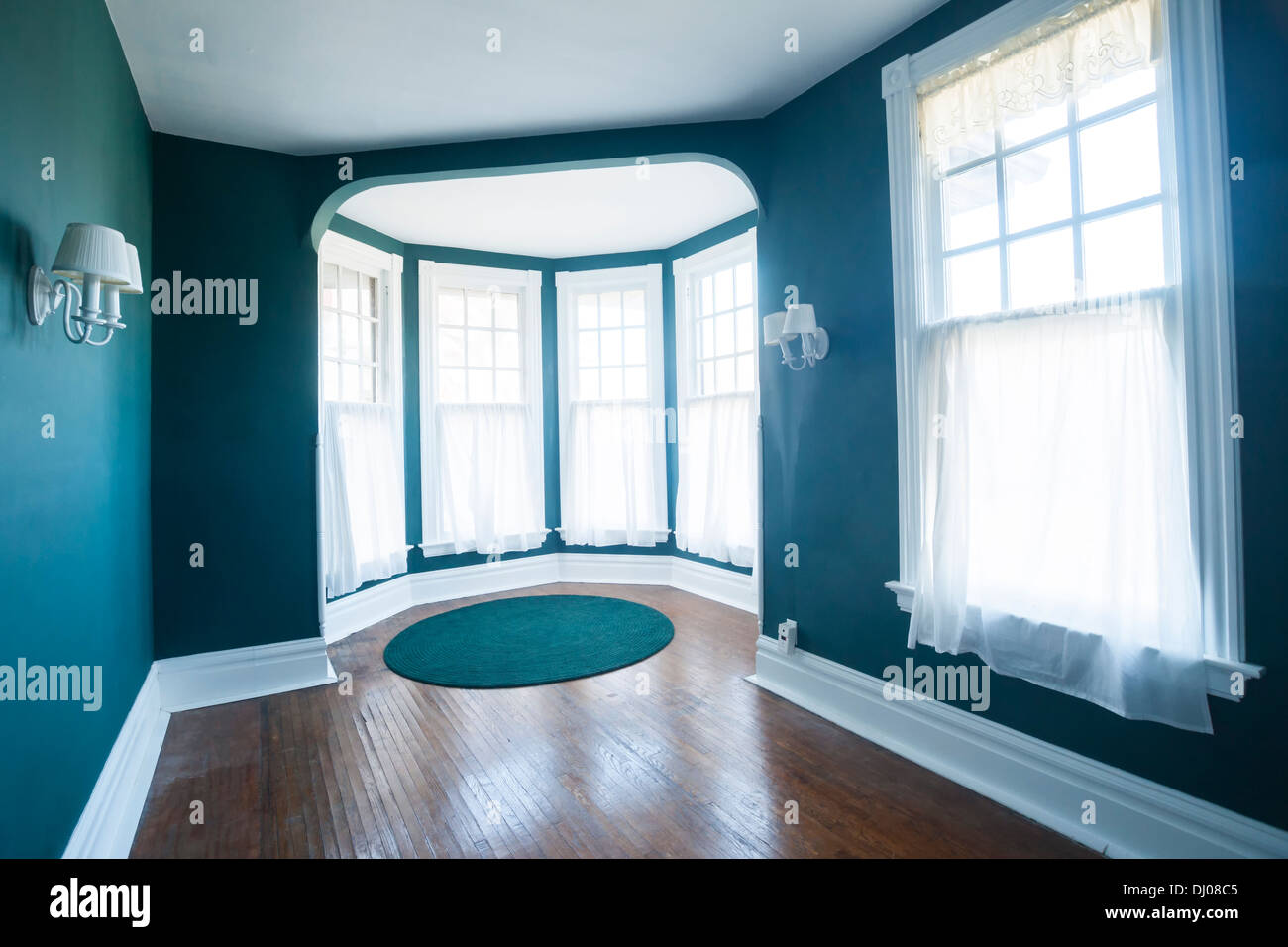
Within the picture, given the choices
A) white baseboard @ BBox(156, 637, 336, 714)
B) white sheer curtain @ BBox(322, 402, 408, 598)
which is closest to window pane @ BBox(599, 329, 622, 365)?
white sheer curtain @ BBox(322, 402, 408, 598)

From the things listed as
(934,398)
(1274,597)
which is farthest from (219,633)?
(1274,597)

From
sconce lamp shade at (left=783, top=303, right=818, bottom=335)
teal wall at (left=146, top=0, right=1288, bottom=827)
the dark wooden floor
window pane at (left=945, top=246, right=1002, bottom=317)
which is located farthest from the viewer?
sconce lamp shade at (left=783, top=303, right=818, bottom=335)

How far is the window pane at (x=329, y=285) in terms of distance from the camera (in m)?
4.41

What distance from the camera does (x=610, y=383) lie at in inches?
230

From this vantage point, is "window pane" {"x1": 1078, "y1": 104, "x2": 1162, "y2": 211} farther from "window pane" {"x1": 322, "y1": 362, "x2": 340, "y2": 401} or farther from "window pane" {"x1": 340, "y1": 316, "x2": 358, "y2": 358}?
"window pane" {"x1": 340, "y1": 316, "x2": 358, "y2": 358}

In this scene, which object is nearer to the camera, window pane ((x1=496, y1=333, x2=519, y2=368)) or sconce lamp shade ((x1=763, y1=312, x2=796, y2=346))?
sconce lamp shade ((x1=763, y1=312, x2=796, y2=346))

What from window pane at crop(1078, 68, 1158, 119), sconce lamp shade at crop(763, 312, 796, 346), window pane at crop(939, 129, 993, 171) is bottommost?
sconce lamp shade at crop(763, 312, 796, 346)

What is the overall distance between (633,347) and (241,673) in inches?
150

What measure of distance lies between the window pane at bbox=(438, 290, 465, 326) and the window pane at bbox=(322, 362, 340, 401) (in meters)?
1.19

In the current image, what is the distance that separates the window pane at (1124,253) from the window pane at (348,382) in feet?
14.1

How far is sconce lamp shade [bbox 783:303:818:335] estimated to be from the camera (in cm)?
298

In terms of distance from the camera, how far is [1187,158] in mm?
1813

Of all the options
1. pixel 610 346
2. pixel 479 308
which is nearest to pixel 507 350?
pixel 479 308
